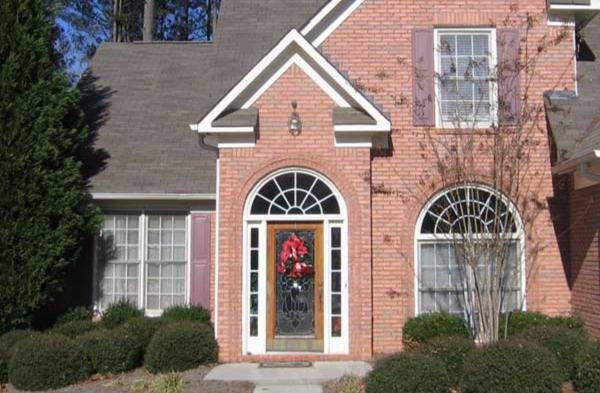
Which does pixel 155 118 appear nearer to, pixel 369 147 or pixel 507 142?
pixel 369 147

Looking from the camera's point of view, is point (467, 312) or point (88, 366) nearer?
point (88, 366)

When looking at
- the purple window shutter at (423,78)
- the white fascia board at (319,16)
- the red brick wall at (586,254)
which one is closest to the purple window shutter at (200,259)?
the white fascia board at (319,16)

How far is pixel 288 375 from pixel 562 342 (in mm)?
3878

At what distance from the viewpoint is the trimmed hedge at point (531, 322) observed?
10.7 metres

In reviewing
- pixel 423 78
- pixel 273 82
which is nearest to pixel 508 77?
pixel 423 78

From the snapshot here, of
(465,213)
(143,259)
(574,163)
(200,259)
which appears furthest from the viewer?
(143,259)

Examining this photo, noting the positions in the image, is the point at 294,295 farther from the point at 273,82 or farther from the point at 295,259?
the point at 273,82

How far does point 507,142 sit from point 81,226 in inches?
301

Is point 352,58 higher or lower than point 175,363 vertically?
higher

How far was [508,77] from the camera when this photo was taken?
11.6 m

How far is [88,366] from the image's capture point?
33.2ft

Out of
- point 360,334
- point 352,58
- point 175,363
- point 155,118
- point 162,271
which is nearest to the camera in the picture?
point 175,363

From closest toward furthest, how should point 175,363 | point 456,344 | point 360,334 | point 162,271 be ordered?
point 456,344
point 175,363
point 360,334
point 162,271

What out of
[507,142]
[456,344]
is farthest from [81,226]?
[507,142]
